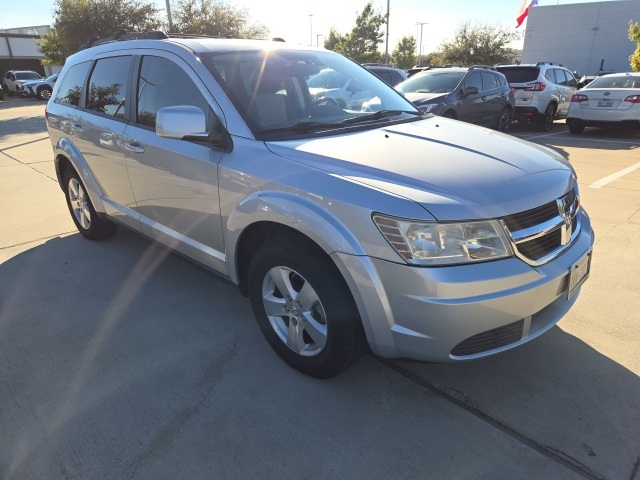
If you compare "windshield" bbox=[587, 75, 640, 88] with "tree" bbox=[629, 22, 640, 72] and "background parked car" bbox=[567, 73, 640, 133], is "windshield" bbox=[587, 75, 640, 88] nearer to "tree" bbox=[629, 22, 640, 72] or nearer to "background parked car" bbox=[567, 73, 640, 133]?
"background parked car" bbox=[567, 73, 640, 133]

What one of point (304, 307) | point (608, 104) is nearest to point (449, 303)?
point (304, 307)

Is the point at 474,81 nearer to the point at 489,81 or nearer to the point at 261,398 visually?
the point at 489,81

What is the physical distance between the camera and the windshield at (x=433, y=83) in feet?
29.2

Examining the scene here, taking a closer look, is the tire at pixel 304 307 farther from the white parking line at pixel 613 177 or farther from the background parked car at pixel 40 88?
the background parked car at pixel 40 88

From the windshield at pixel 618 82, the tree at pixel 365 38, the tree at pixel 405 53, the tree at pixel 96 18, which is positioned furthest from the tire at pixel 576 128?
the tree at pixel 405 53

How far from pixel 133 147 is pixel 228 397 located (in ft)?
6.15

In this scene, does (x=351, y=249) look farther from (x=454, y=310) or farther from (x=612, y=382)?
(x=612, y=382)

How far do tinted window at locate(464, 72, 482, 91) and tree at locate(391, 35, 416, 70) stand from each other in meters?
60.3

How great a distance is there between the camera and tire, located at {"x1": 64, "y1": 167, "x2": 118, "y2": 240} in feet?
14.1

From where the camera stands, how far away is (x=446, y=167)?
2.14 metres

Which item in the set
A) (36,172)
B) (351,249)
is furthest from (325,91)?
(36,172)

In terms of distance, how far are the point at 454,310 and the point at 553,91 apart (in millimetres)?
12138

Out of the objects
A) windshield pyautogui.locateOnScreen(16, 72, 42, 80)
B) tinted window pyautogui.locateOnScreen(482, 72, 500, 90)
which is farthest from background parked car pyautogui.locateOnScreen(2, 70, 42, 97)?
tinted window pyautogui.locateOnScreen(482, 72, 500, 90)

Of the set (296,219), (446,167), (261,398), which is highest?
(446,167)
